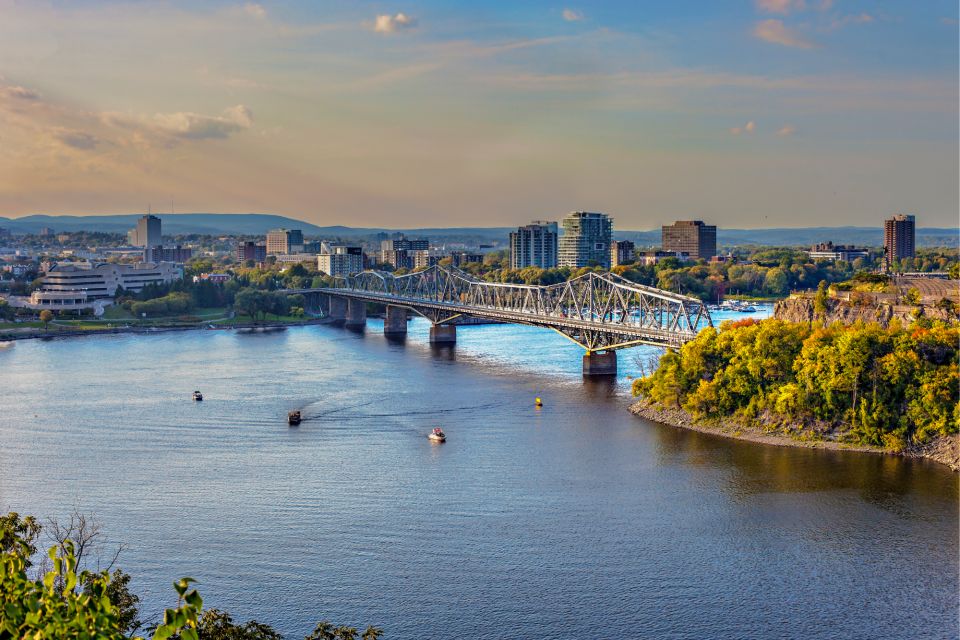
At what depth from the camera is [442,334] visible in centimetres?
6328

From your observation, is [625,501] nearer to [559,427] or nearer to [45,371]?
[559,427]

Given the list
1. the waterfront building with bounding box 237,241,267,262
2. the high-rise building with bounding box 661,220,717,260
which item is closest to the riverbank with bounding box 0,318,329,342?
the waterfront building with bounding box 237,241,267,262

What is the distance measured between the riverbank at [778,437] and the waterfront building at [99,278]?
56.1 meters

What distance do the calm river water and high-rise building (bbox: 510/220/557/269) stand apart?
304ft

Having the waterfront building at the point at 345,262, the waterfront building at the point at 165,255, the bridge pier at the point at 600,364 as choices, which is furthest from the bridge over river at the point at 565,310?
the waterfront building at the point at 165,255

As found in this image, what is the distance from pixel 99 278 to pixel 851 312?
6172 centimetres

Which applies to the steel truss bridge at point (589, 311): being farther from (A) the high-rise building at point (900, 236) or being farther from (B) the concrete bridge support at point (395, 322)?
(A) the high-rise building at point (900, 236)

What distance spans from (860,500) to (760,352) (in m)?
8.83

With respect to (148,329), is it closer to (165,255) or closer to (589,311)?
(589,311)

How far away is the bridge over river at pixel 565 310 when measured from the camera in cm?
4338

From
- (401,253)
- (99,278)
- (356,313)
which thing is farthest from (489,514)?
(401,253)

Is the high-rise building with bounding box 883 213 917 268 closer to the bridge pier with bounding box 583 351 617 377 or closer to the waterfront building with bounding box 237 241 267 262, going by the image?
the waterfront building with bounding box 237 241 267 262

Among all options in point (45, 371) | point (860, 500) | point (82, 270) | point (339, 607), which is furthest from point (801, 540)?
point (82, 270)

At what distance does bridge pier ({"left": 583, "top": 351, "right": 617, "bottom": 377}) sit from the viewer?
146 ft
